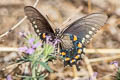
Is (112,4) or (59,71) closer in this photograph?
(59,71)

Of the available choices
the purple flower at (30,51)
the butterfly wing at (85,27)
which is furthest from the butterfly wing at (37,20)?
the purple flower at (30,51)

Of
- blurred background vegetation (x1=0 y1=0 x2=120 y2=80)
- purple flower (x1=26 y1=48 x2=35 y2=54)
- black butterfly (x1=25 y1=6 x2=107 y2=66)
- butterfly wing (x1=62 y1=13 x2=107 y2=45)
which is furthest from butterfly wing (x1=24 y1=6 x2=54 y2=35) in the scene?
blurred background vegetation (x1=0 y1=0 x2=120 y2=80)

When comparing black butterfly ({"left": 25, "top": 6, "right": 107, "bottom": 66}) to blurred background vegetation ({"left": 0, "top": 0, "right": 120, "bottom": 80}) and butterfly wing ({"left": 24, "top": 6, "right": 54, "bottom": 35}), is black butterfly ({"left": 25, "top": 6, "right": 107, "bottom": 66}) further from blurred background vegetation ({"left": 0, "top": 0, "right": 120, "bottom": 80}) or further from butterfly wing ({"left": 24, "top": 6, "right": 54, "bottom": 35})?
blurred background vegetation ({"left": 0, "top": 0, "right": 120, "bottom": 80})

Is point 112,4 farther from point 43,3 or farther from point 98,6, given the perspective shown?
point 43,3

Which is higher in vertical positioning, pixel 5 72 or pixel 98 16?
pixel 98 16

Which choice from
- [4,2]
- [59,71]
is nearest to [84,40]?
[59,71]
